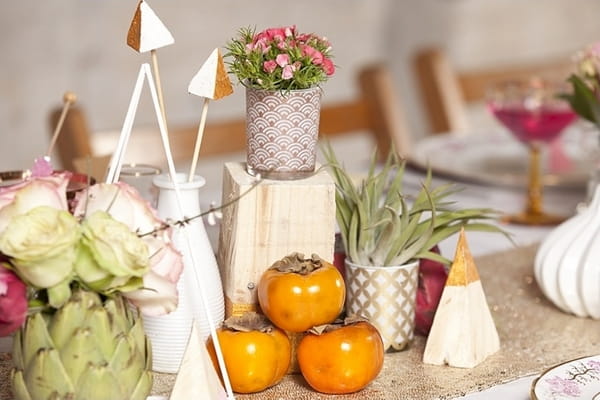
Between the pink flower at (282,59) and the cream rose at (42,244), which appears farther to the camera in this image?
the pink flower at (282,59)

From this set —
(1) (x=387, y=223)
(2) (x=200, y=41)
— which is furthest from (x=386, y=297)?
(2) (x=200, y=41)

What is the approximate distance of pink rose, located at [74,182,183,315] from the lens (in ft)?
2.59

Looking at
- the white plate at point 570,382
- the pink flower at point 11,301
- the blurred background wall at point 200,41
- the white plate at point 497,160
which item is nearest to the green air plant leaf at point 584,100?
the white plate at point 497,160

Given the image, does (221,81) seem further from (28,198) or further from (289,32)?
(28,198)

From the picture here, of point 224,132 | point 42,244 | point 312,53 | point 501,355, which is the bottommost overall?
point 501,355

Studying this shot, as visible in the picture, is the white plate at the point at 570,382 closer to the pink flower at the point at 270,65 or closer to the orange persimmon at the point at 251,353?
the orange persimmon at the point at 251,353

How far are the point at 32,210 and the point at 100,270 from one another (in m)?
0.07

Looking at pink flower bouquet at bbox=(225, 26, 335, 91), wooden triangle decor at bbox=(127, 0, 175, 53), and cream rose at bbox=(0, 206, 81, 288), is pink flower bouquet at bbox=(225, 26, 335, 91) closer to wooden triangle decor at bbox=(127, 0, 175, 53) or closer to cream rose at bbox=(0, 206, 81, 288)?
wooden triangle decor at bbox=(127, 0, 175, 53)

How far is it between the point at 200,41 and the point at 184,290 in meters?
2.35

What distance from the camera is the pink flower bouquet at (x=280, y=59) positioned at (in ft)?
2.98

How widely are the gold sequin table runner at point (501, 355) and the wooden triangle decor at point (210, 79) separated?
0.27 m

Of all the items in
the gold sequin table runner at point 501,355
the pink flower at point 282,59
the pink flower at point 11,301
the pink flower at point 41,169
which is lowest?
the gold sequin table runner at point 501,355

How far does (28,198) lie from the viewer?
76cm

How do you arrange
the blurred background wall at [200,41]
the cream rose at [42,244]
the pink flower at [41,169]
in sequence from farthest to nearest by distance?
the blurred background wall at [200,41] < the pink flower at [41,169] < the cream rose at [42,244]
